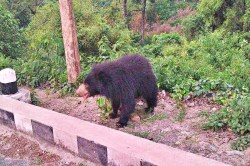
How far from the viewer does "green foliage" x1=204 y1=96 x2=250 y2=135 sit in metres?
3.50

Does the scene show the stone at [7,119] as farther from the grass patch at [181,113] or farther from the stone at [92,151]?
the grass patch at [181,113]

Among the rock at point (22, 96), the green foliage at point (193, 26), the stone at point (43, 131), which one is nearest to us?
the stone at point (43, 131)

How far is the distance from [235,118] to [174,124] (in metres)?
0.71

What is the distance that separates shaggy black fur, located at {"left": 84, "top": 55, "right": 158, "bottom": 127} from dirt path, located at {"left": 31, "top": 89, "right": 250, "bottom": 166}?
10.3 inches

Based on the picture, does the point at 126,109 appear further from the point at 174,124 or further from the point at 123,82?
the point at 174,124

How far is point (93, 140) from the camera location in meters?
3.26

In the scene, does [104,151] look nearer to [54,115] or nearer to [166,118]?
[54,115]

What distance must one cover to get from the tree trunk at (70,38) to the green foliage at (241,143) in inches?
107

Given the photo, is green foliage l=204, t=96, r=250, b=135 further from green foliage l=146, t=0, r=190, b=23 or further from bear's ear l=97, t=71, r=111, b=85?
green foliage l=146, t=0, r=190, b=23

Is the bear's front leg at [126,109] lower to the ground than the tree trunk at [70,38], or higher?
lower

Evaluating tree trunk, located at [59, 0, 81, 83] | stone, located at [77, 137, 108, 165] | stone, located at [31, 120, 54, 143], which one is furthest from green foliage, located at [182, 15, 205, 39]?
stone, located at [77, 137, 108, 165]

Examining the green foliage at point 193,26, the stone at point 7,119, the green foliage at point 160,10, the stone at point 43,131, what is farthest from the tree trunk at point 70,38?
the green foliage at point 160,10

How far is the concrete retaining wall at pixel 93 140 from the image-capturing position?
288 centimetres

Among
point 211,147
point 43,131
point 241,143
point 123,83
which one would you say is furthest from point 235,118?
point 43,131
